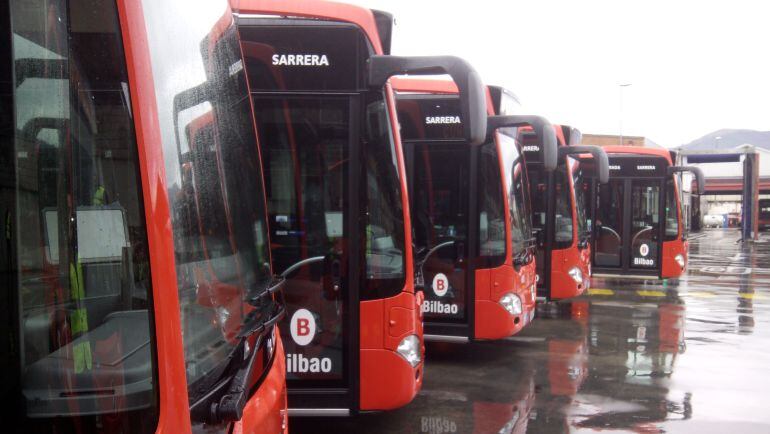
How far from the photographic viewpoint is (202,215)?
7.13 feet

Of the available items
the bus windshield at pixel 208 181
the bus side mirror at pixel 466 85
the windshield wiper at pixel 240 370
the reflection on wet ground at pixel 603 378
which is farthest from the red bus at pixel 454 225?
the bus windshield at pixel 208 181

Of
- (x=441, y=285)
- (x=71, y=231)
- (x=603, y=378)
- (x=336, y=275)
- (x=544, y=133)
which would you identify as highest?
(x=544, y=133)

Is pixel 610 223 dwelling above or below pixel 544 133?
below

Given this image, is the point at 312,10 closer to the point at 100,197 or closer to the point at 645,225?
the point at 100,197

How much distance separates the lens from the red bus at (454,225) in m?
8.42

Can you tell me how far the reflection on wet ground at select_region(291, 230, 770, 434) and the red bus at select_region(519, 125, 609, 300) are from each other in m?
0.62

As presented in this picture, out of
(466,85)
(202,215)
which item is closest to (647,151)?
(466,85)

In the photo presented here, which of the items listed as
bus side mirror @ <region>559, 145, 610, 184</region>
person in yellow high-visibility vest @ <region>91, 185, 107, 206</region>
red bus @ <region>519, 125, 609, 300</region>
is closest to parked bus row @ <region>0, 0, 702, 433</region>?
person in yellow high-visibility vest @ <region>91, 185, 107, 206</region>

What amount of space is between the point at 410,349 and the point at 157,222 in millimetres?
3764

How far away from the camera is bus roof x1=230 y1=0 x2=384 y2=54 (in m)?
5.15

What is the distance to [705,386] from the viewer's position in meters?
7.84

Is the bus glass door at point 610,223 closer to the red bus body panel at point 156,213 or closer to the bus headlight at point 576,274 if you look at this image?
the bus headlight at point 576,274

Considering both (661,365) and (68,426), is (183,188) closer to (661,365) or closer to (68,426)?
(68,426)

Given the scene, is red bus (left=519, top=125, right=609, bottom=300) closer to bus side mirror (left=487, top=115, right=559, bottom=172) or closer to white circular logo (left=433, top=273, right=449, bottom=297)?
white circular logo (left=433, top=273, right=449, bottom=297)
